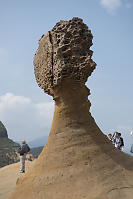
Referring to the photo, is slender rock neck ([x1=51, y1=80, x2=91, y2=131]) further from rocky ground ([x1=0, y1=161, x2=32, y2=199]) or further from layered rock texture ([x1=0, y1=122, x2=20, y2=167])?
layered rock texture ([x1=0, y1=122, x2=20, y2=167])

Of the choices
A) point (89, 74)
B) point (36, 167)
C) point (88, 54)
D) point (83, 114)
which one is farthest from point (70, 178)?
point (88, 54)

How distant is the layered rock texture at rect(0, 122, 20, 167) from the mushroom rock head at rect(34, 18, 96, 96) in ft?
53.2

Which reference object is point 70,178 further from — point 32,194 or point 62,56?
point 62,56

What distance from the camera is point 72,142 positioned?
145 inches

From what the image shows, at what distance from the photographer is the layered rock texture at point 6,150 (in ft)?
64.7

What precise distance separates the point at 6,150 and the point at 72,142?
66.0ft

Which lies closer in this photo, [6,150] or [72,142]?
[72,142]

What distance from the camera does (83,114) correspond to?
3.96 meters

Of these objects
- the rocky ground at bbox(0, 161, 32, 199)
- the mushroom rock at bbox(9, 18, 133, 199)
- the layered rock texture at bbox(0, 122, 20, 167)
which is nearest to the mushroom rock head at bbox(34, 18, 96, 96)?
the mushroom rock at bbox(9, 18, 133, 199)

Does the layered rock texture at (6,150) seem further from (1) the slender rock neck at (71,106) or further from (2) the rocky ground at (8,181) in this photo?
(1) the slender rock neck at (71,106)

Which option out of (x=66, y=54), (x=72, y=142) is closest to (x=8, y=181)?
(x=72, y=142)

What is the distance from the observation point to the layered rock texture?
19722mm

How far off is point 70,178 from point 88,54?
7.04 feet

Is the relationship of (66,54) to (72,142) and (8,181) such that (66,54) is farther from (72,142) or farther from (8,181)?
(8,181)
